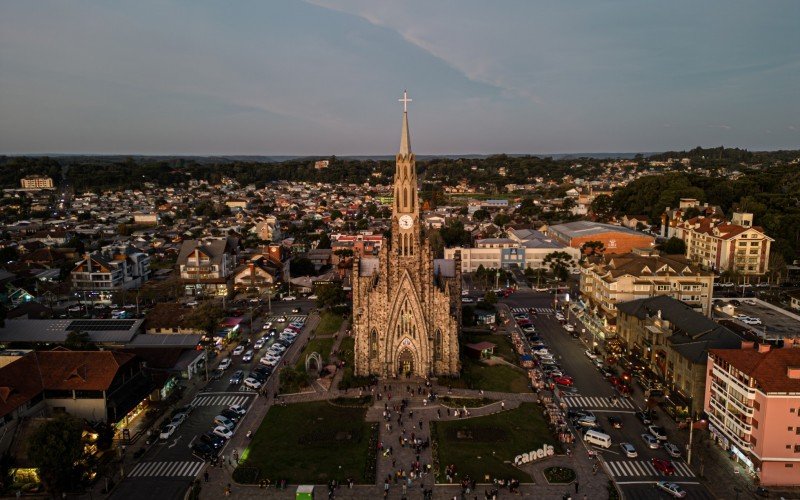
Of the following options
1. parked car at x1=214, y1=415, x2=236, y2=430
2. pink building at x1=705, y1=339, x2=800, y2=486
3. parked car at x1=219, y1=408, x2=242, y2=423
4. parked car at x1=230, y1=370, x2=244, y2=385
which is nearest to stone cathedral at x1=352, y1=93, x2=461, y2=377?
parked car at x1=230, y1=370, x2=244, y2=385

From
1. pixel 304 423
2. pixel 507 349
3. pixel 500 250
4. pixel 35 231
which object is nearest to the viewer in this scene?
pixel 304 423

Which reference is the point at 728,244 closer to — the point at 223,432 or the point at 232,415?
the point at 232,415

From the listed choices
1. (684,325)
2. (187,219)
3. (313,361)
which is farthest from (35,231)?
(684,325)

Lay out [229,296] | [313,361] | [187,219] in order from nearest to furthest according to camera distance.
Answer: [313,361]
[229,296]
[187,219]

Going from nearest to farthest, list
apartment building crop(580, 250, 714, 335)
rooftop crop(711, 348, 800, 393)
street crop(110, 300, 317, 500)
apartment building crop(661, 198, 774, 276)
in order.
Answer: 1. rooftop crop(711, 348, 800, 393)
2. street crop(110, 300, 317, 500)
3. apartment building crop(580, 250, 714, 335)
4. apartment building crop(661, 198, 774, 276)

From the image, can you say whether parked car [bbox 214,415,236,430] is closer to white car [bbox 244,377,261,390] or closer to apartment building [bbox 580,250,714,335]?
white car [bbox 244,377,261,390]

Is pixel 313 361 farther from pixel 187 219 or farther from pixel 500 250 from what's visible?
pixel 187 219

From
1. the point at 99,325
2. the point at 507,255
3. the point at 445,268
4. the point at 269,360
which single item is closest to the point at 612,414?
the point at 445,268

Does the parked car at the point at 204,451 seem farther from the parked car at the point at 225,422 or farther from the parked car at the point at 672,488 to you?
the parked car at the point at 672,488
